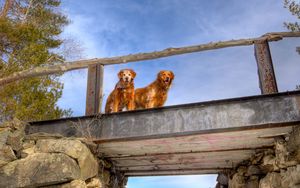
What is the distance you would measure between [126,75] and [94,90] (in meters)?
0.89

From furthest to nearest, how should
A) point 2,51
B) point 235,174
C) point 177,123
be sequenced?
point 2,51 → point 235,174 → point 177,123

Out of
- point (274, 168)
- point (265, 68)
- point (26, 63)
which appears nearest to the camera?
point (265, 68)

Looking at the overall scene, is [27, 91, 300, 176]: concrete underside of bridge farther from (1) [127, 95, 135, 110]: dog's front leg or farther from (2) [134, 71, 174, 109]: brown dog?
(2) [134, 71, 174, 109]: brown dog

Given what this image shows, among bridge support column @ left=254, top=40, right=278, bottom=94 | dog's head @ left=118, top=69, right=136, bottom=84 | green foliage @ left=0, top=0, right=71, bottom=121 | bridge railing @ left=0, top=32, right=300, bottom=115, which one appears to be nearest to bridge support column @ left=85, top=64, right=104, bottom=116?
bridge railing @ left=0, top=32, right=300, bottom=115

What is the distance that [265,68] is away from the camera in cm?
518

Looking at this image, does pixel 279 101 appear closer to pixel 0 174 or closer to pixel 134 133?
pixel 134 133

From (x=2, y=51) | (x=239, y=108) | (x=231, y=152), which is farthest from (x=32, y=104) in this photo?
(x=239, y=108)

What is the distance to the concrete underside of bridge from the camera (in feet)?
15.5

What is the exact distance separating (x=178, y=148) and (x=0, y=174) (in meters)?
2.99

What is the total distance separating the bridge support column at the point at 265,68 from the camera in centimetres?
504

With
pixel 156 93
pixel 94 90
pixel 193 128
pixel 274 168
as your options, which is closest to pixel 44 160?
pixel 94 90

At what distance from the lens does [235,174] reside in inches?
279

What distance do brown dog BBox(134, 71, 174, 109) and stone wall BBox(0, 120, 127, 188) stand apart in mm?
1475

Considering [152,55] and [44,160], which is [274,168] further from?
[44,160]
